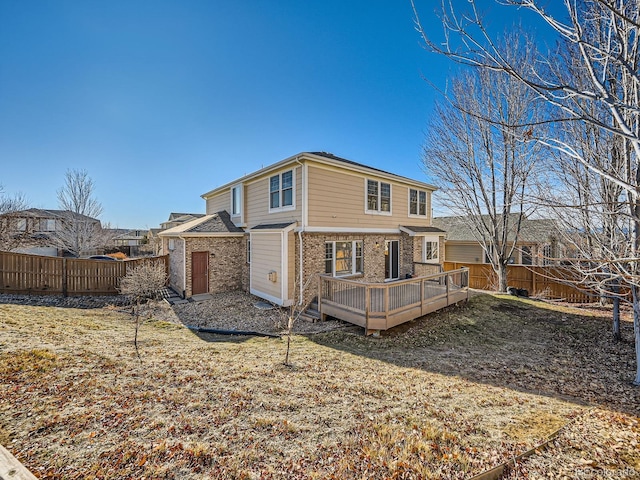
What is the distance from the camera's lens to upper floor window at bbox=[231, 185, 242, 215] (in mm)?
14284

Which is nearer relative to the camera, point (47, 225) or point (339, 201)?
point (339, 201)

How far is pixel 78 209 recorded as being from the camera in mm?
19531

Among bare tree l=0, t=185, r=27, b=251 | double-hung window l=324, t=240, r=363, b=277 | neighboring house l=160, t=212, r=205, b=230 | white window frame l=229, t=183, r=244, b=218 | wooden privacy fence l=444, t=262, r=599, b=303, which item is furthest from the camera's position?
neighboring house l=160, t=212, r=205, b=230

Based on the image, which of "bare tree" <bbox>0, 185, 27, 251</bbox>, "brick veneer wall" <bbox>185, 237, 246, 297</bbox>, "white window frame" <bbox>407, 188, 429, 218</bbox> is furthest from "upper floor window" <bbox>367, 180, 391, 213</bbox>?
"bare tree" <bbox>0, 185, 27, 251</bbox>

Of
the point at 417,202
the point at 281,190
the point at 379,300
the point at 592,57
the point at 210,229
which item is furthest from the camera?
the point at 417,202

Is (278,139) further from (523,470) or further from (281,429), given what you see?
(523,470)

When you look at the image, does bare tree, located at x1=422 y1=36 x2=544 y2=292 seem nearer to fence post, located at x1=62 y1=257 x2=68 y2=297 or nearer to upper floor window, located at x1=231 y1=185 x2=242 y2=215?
upper floor window, located at x1=231 y1=185 x2=242 y2=215

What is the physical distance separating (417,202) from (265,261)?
29.0 ft

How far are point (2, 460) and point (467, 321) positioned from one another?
11364 mm

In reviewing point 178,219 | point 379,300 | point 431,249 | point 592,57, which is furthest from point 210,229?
point 178,219

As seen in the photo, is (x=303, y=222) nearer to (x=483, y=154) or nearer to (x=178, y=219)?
(x=483, y=154)

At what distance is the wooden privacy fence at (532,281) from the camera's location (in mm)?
13422

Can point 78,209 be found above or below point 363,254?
above

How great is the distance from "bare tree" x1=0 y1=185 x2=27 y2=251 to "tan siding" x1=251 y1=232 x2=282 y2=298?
13050 mm
